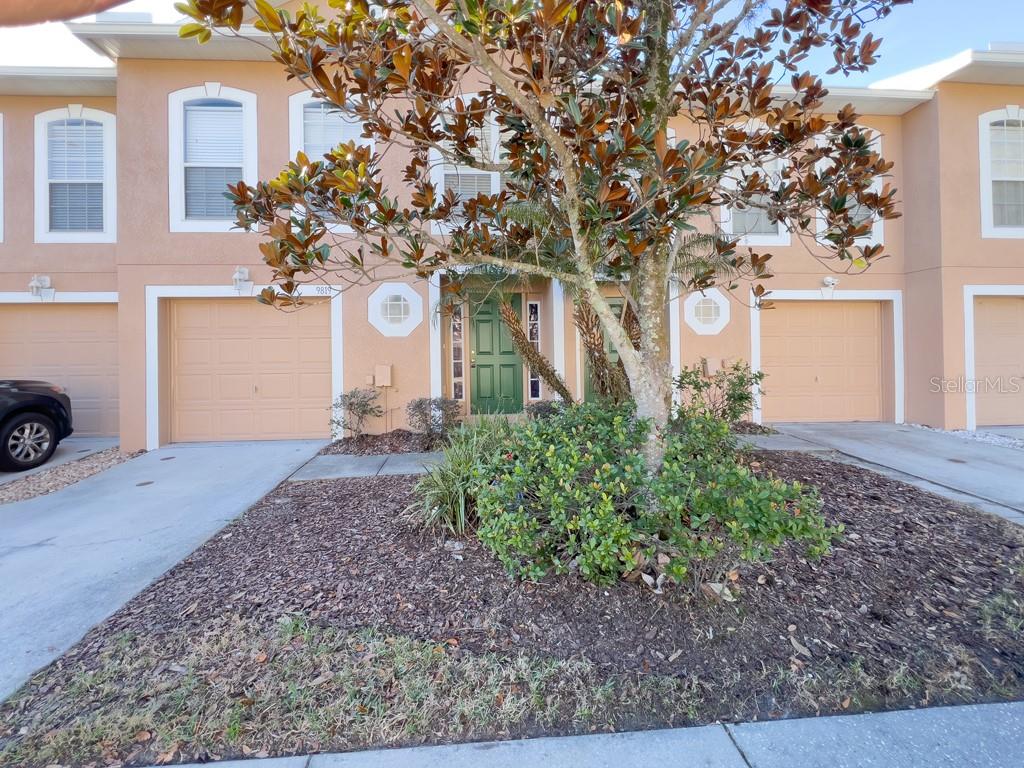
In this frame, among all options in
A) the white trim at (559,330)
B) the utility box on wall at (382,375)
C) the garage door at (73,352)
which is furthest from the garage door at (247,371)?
the white trim at (559,330)

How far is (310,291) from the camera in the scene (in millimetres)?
7789

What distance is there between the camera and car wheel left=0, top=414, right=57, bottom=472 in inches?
257

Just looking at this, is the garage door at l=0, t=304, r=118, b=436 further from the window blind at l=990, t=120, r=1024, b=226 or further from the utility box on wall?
the window blind at l=990, t=120, r=1024, b=226

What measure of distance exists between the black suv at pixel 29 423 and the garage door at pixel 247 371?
131 cm

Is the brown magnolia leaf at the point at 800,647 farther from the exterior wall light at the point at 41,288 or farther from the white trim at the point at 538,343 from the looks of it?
the exterior wall light at the point at 41,288

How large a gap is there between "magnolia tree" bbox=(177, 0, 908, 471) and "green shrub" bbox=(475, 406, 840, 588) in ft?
2.01

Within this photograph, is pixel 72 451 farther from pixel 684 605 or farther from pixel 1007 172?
pixel 1007 172

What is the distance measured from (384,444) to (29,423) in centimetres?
449

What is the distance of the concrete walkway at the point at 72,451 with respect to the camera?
653 cm

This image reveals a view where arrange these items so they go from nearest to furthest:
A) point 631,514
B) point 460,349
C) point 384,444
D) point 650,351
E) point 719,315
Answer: point 631,514 → point 650,351 → point 384,444 → point 719,315 → point 460,349

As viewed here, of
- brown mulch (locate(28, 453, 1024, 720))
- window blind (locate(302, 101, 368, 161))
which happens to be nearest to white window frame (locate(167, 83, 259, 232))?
window blind (locate(302, 101, 368, 161))

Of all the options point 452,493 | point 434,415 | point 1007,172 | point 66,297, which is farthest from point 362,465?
point 1007,172

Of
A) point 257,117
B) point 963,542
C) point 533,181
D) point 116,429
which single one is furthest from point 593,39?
point 116,429

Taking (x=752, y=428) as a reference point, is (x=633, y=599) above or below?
below
